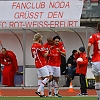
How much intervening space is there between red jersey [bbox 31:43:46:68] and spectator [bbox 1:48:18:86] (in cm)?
731

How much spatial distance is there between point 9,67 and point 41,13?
3.75 m

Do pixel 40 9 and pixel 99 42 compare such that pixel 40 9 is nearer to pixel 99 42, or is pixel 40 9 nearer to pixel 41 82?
pixel 41 82

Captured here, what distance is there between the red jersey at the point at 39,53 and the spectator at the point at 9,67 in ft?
24.0

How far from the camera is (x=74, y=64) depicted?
24.4 meters

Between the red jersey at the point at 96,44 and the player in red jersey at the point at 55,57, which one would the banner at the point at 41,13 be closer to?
the player in red jersey at the point at 55,57

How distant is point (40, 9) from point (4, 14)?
6.23ft

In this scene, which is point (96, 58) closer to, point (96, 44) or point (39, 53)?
point (96, 44)

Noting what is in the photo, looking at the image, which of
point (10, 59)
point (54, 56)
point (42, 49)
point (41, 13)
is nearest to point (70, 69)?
point (10, 59)

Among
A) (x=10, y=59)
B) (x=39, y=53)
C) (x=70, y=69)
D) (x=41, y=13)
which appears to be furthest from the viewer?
(x=41, y=13)

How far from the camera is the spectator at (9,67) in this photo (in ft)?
79.7

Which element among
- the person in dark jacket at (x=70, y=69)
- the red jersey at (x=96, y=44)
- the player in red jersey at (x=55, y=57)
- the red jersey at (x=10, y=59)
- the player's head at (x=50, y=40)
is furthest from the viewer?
the red jersey at (x=10, y=59)

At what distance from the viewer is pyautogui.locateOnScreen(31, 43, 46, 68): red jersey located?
16781mm

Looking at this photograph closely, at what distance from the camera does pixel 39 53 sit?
55.7ft

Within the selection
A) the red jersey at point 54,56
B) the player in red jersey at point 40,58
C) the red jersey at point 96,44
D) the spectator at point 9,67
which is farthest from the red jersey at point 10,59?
the red jersey at point 96,44
